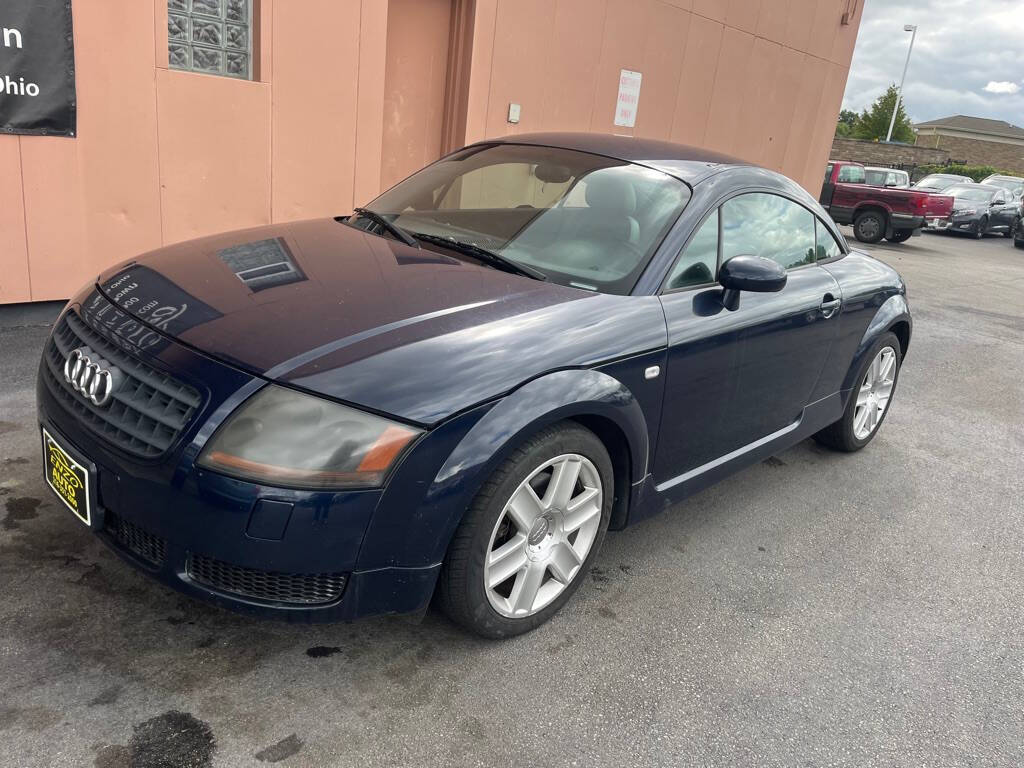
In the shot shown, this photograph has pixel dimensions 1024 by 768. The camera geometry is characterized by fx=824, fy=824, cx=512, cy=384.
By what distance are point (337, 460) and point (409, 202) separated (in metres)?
1.89

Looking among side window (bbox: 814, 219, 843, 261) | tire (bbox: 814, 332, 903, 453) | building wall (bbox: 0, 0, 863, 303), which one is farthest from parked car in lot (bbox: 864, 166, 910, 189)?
side window (bbox: 814, 219, 843, 261)

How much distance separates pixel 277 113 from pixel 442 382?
4.68m

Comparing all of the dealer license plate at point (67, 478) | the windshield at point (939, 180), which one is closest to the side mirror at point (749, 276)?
the dealer license plate at point (67, 478)

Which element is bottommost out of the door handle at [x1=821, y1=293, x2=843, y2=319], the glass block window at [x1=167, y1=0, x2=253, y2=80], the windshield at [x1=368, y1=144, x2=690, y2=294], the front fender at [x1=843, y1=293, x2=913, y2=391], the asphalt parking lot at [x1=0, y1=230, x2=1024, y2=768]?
the asphalt parking lot at [x1=0, y1=230, x2=1024, y2=768]

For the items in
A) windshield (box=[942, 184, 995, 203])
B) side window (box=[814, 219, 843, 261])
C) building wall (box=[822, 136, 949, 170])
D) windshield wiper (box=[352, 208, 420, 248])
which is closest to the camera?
windshield wiper (box=[352, 208, 420, 248])

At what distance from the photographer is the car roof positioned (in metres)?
3.40

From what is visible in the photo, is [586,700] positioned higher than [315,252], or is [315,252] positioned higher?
[315,252]

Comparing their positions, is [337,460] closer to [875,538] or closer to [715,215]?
[715,215]

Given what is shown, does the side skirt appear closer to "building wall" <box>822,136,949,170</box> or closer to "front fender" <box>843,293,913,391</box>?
"front fender" <box>843,293,913,391</box>

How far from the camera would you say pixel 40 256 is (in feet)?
17.2

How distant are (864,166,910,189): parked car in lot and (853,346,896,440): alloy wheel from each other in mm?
15320

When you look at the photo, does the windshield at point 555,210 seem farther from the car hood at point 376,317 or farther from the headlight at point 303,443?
the headlight at point 303,443

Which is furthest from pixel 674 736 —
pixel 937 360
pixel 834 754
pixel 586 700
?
pixel 937 360

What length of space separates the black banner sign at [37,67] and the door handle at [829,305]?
458 centimetres
